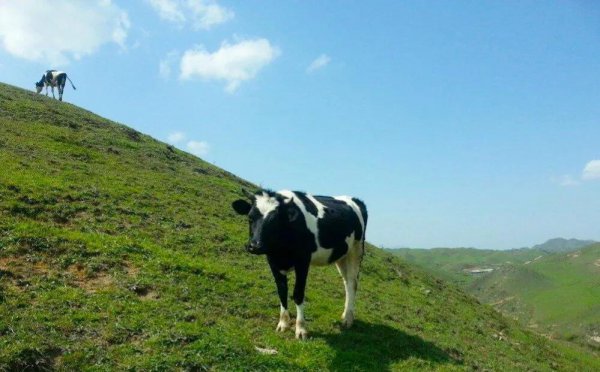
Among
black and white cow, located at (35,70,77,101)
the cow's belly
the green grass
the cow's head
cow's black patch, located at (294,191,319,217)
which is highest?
black and white cow, located at (35,70,77,101)

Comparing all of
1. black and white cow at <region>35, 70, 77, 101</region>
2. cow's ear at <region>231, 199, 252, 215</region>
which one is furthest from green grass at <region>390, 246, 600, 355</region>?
black and white cow at <region>35, 70, 77, 101</region>

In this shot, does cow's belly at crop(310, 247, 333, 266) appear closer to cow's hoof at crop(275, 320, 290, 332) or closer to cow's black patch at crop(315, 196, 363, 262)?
cow's black patch at crop(315, 196, 363, 262)

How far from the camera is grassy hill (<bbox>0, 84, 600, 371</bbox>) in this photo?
10328 mm

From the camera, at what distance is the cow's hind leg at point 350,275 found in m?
14.2

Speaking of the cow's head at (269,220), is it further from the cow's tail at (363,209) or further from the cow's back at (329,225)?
the cow's tail at (363,209)

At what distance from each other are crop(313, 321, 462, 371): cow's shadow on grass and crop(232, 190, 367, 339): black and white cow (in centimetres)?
80

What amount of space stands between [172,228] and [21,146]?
11.9m

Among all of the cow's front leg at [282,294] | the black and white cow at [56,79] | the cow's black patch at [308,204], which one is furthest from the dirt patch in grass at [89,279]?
the black and white cow at [56,79]

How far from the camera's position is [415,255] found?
157625 mm

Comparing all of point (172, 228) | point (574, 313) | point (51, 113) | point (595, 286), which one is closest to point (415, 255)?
point (595, 286)

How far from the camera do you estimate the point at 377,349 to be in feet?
42.0

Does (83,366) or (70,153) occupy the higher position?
(70,153)

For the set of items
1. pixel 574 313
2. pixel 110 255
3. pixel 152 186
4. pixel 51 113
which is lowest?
pixel 574 313

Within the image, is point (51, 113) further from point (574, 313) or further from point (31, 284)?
point (574, 313)
